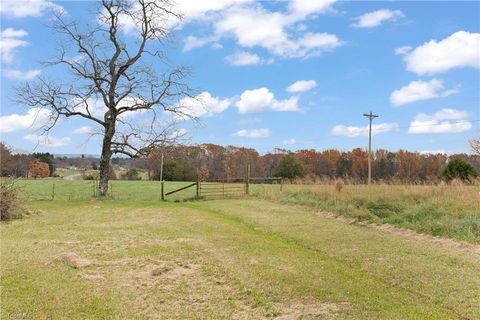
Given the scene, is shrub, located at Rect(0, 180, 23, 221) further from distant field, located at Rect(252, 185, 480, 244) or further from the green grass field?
distant field, located at Rect(252, 185, 480, 244)

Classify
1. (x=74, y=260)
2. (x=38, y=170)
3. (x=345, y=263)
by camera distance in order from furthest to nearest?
1. (x=38, y=170)
2. (x=345, y=263)
3. (x=74, y=260)

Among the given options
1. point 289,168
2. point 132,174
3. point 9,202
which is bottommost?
point 9,202

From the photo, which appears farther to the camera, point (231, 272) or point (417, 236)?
point (417, 236)

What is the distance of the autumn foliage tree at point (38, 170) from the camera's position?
66688 mm

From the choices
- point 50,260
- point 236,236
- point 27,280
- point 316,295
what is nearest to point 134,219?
point 236,236

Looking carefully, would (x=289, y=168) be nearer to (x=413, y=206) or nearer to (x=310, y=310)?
(x=413, y=206)

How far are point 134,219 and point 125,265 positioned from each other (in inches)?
274

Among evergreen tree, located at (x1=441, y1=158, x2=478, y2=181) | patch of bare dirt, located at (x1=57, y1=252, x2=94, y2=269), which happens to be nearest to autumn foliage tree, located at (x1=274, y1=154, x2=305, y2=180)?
evergreen tree, located at (x1=441, y1=158, x2=478, y2=181)

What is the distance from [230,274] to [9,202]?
409 inches

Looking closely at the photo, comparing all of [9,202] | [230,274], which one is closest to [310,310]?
[230,274]

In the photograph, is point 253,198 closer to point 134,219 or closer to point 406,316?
point 134,219

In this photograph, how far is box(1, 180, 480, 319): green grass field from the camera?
522cm

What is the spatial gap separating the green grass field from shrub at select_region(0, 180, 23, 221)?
3.36 feet

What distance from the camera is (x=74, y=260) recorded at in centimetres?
752
